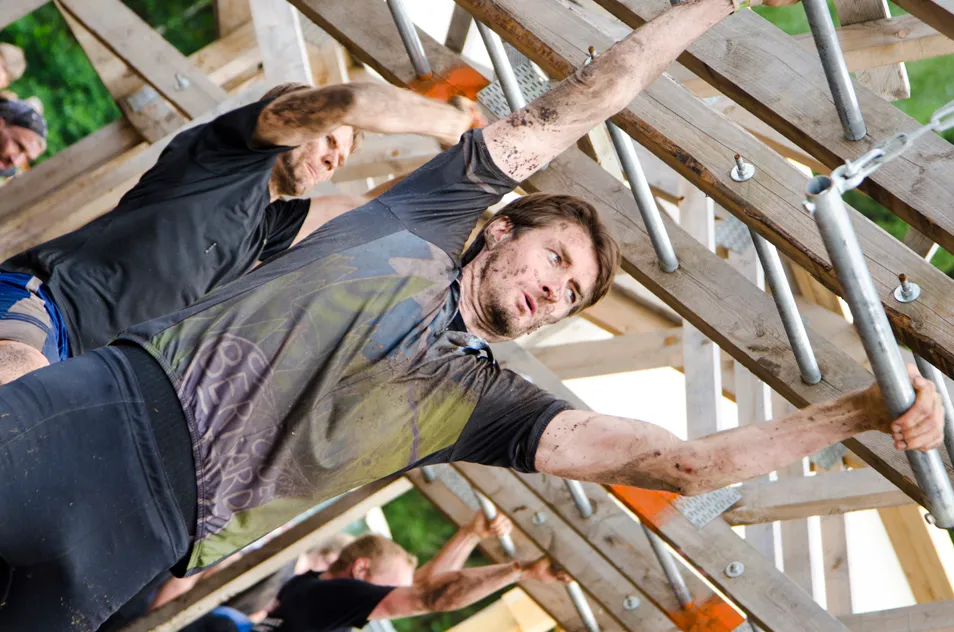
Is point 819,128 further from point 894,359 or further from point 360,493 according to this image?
point 360,493

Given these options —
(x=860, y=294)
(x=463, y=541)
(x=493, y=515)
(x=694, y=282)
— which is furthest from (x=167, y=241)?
(x=463, y=541)

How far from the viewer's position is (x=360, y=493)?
4.23 meters

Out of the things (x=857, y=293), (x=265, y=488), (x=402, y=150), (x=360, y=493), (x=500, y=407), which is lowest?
(x=360, y=493)

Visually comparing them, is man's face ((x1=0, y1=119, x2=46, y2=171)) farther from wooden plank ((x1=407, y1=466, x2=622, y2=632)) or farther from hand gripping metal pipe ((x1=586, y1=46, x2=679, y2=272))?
hand gripping metal pipe ((x1=586, y1=46, x2=679, y2=272))

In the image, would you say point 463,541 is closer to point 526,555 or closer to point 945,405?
point 526,555

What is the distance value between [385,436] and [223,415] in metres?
0.28

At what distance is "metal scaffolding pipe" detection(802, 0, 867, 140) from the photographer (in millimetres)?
2141

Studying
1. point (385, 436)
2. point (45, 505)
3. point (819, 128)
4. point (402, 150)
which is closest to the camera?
point (45, 505)

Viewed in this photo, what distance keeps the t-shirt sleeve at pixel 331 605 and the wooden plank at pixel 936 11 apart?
323 cm

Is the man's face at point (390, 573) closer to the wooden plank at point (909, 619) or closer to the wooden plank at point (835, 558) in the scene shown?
the wooden plank at point (835, 558)

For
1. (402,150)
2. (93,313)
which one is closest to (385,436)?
(93,313)

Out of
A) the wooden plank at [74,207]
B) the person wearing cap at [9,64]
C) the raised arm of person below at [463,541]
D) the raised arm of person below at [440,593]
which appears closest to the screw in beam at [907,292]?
the raised arm of person below at [463,541]

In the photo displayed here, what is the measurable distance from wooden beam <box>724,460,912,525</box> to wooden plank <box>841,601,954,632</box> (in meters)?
0.44

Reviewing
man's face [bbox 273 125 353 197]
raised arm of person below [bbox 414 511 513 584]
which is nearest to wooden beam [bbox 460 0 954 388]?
man's face [bbox 273 125 353 197]
